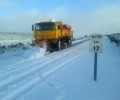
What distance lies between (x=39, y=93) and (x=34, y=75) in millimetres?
3974

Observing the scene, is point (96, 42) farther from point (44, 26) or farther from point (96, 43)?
point (44, 26)

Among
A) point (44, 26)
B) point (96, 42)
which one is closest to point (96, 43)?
point (96, 42)

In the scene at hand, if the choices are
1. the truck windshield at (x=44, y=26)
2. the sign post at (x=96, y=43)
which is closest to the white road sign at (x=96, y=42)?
the sign post at (x=96, y=43)

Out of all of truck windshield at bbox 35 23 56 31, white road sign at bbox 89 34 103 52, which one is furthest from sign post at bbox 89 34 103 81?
truck windshield at bbox 35 23 56 31

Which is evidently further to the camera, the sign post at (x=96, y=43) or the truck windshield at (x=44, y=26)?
the truck windshield at (x=44, y=26)

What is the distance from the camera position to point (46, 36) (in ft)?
100

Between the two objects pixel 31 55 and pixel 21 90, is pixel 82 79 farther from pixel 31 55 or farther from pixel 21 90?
pixel 31 55

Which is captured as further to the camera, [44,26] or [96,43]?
[44,26]

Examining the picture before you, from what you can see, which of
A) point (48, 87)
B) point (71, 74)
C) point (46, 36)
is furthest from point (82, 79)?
point (46, 36)

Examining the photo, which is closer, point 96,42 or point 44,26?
point 96,42

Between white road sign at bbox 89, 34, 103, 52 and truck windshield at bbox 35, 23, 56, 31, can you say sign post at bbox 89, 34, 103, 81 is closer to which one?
white road sign at bbox 89, 34, 103, 52

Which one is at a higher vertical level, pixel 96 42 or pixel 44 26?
pixel 44 26

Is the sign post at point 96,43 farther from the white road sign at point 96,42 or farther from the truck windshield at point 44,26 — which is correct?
the truck windshield at point 44,26

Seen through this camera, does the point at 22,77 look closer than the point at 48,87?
No
